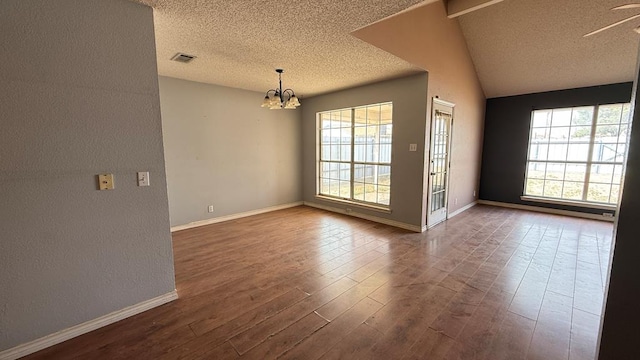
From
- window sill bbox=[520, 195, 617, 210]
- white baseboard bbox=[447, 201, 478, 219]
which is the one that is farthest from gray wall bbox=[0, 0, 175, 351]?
window sill bbox=[520, 195, 617, 210]

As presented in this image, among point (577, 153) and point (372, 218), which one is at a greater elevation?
point (577, 153)

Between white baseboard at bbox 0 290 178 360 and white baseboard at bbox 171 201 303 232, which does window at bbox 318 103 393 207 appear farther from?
white baseboard at bbox 0 290 178 360

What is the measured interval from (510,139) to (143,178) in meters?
6.96

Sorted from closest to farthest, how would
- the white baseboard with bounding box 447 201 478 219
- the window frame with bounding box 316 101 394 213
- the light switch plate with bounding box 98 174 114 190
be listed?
A: the light switch plate with bounding box 98 174 114 190 → the window frame with bounding box 316 101 394 213 → the white baseboard with bounding box 447 201 478 219

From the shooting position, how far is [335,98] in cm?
518

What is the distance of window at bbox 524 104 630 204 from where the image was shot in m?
4.77

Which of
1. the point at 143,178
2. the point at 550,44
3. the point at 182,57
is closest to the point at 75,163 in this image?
the point at 143,178

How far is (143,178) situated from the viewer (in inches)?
83.4

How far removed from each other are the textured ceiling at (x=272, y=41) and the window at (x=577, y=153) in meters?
3.89

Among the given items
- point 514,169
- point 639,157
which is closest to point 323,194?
point 514,169

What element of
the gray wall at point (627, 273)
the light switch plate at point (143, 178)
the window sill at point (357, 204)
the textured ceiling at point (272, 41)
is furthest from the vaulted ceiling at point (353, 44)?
the window sill at point (357, 204)

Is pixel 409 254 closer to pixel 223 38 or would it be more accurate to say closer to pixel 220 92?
pixel 223 38

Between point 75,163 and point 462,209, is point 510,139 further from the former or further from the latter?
point 75,163

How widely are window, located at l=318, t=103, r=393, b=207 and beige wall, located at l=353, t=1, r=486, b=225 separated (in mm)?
1007
